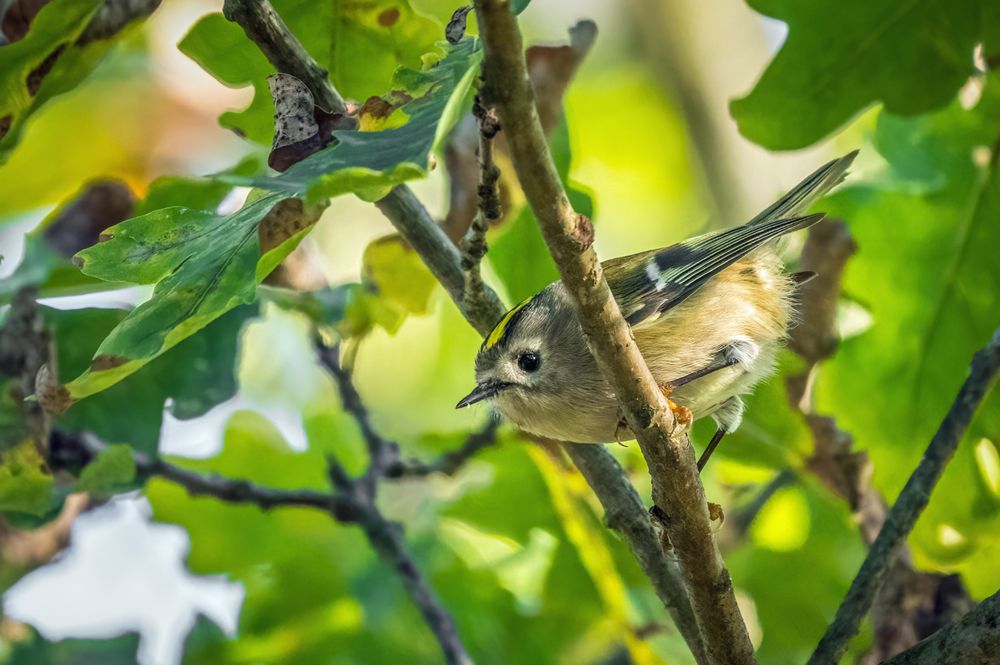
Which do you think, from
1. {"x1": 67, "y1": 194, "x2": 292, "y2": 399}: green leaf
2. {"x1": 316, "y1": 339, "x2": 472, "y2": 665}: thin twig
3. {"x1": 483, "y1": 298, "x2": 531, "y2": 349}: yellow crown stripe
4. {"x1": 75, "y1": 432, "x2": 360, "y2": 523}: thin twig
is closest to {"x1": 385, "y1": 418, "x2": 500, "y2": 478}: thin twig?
{"x1": 316, "y1": 339, "x2": 472, "y2": 665}: thin twig

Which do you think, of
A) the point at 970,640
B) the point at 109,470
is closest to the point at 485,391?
the point at 109,470

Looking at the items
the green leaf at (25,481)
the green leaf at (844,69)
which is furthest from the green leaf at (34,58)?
the green leaf at (844,69)

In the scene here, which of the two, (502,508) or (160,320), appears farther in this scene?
(502,508)

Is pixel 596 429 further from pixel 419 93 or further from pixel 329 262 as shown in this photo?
pixel 329 262

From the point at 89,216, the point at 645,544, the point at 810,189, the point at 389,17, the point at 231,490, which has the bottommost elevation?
the point at 645,544

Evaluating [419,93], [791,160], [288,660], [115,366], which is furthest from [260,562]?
[791,160]

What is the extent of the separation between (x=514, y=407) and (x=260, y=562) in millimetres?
750

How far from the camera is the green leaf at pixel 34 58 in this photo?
50.2 inches

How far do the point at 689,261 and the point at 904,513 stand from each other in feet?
2.11

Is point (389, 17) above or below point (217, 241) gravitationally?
above

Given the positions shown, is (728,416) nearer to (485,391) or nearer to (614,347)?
(485,391)

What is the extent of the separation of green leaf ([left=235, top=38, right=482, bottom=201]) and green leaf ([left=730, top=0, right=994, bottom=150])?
0.86m

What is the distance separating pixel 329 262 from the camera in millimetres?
3359

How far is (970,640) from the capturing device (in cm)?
107
